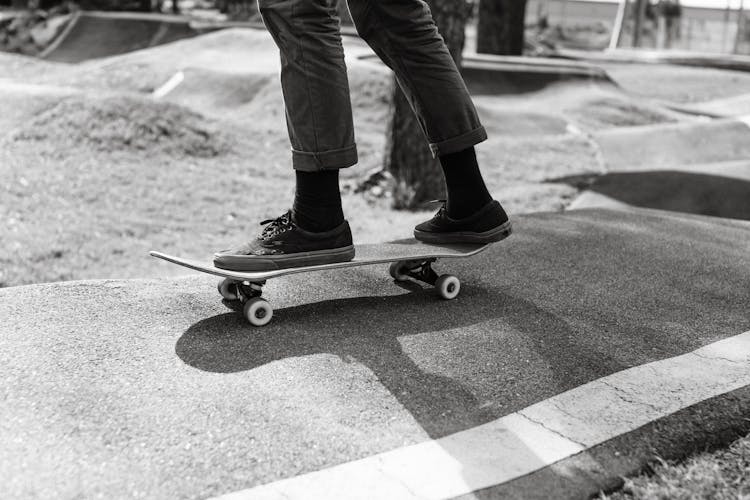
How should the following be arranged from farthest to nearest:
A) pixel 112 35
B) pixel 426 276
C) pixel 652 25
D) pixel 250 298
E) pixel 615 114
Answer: pixel 652 25
pixel 112 35
pixel 615 114
pixel 426 276
pixel 250 298

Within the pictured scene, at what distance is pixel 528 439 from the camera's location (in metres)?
2.23

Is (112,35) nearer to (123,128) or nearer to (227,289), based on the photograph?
(123,128)

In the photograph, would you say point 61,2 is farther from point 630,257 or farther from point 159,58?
point 630,257

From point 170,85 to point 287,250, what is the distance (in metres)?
9.11

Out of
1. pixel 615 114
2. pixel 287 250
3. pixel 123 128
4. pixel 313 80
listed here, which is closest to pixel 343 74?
pixel 313 80

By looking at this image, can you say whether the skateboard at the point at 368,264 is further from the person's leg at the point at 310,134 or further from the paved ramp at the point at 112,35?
the paved ramp at the point at 112,35

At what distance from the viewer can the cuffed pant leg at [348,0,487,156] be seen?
3.02 meters

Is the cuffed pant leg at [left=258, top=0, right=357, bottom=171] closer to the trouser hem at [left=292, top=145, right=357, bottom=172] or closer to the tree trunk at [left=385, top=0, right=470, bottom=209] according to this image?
the trouser hem at [left=292, top=145, right=357, bottom=172]

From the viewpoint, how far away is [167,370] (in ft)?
8.20

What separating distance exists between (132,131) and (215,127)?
3.50 ft

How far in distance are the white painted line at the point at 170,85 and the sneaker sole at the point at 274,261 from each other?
8765 mm

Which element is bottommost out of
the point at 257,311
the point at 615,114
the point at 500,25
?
the point at 615,114

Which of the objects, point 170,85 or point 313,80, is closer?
point 313,80

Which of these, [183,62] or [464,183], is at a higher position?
[464,183]
